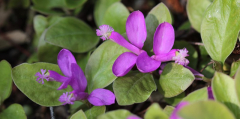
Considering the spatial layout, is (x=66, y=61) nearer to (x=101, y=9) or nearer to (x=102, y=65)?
(x=102, y=65)

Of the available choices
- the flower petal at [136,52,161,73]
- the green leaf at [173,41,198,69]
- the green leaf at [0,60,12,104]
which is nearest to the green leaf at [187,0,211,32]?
the green leaf at [173,41,198,69]

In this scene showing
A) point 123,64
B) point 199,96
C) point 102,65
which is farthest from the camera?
point 102,65

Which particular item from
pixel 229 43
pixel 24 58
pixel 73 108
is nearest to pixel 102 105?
pixel 73 108

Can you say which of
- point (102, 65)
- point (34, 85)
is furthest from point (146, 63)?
point (34, 85)

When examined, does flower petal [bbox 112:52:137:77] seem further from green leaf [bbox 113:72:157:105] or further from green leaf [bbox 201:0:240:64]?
green leaf [bbox 201:0:240:64]

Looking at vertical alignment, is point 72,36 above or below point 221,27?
below

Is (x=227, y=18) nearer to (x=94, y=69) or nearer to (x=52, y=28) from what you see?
(x=94, y=69)
